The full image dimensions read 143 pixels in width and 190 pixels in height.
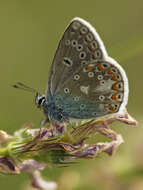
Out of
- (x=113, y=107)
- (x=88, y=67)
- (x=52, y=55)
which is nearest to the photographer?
(x=113, y=107)

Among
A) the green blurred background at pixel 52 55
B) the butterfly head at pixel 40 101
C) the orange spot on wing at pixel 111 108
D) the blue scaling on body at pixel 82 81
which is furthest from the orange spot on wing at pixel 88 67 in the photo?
the green blurred background at pixel 52 55

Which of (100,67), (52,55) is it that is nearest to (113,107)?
(100,67)

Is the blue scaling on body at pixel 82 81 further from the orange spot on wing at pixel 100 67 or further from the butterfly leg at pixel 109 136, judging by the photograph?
the butterfly leg at pixel 109 136

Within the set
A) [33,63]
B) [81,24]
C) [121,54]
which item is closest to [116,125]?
[121,54]

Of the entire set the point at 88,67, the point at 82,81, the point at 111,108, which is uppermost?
the point at 88,67

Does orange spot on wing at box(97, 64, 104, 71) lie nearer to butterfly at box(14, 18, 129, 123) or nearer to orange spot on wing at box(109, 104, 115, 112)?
butterfly at box(14, 18, 129, 123)

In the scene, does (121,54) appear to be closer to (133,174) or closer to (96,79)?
(96,79)

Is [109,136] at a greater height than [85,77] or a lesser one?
lesser

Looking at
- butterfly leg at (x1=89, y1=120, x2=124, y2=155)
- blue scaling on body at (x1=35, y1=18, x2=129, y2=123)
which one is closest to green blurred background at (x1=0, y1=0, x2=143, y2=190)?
blue scaling on body at (x1=35, y1=18, x2=129, y2=123)

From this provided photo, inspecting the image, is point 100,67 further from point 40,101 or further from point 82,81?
point 40,101
